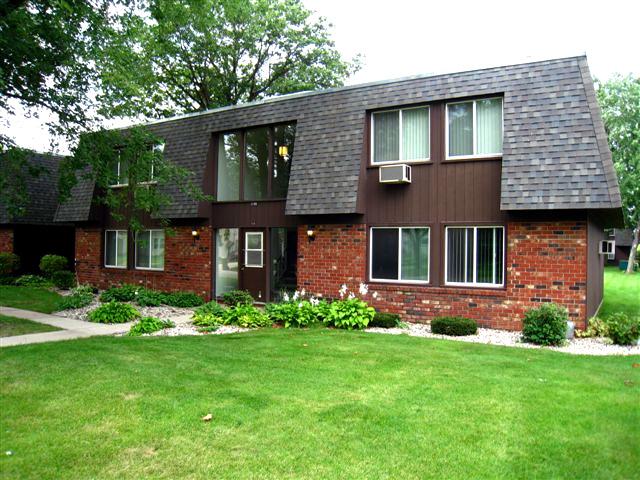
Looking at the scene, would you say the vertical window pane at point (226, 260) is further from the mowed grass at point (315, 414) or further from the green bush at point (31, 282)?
the green bush at point (31, 282)

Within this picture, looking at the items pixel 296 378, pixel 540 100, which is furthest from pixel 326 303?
pixel 540 100

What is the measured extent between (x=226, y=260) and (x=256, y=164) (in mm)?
2960

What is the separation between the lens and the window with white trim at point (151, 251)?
16.2 meters

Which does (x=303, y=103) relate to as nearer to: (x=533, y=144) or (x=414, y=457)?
(x=533, y=144)

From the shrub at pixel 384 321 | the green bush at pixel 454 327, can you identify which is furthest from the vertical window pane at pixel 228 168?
the green bush at pixel 454 327

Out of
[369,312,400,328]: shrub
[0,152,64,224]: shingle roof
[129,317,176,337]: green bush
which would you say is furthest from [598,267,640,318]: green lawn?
[0,152,64,224]: shingle roof

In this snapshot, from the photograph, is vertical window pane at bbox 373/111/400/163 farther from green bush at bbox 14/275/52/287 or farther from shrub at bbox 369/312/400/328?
green bush at bbox 14/275/52/287

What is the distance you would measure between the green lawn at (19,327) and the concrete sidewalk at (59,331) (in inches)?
9.4

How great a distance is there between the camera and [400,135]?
39.1ft

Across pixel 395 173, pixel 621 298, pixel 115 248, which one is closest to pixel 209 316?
pixel 395 173

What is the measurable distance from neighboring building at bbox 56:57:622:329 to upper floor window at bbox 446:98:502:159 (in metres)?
0.03

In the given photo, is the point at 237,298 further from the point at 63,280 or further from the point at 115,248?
the point at 63,280

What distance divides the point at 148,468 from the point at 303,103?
35.9 feet

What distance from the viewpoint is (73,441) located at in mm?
4250
